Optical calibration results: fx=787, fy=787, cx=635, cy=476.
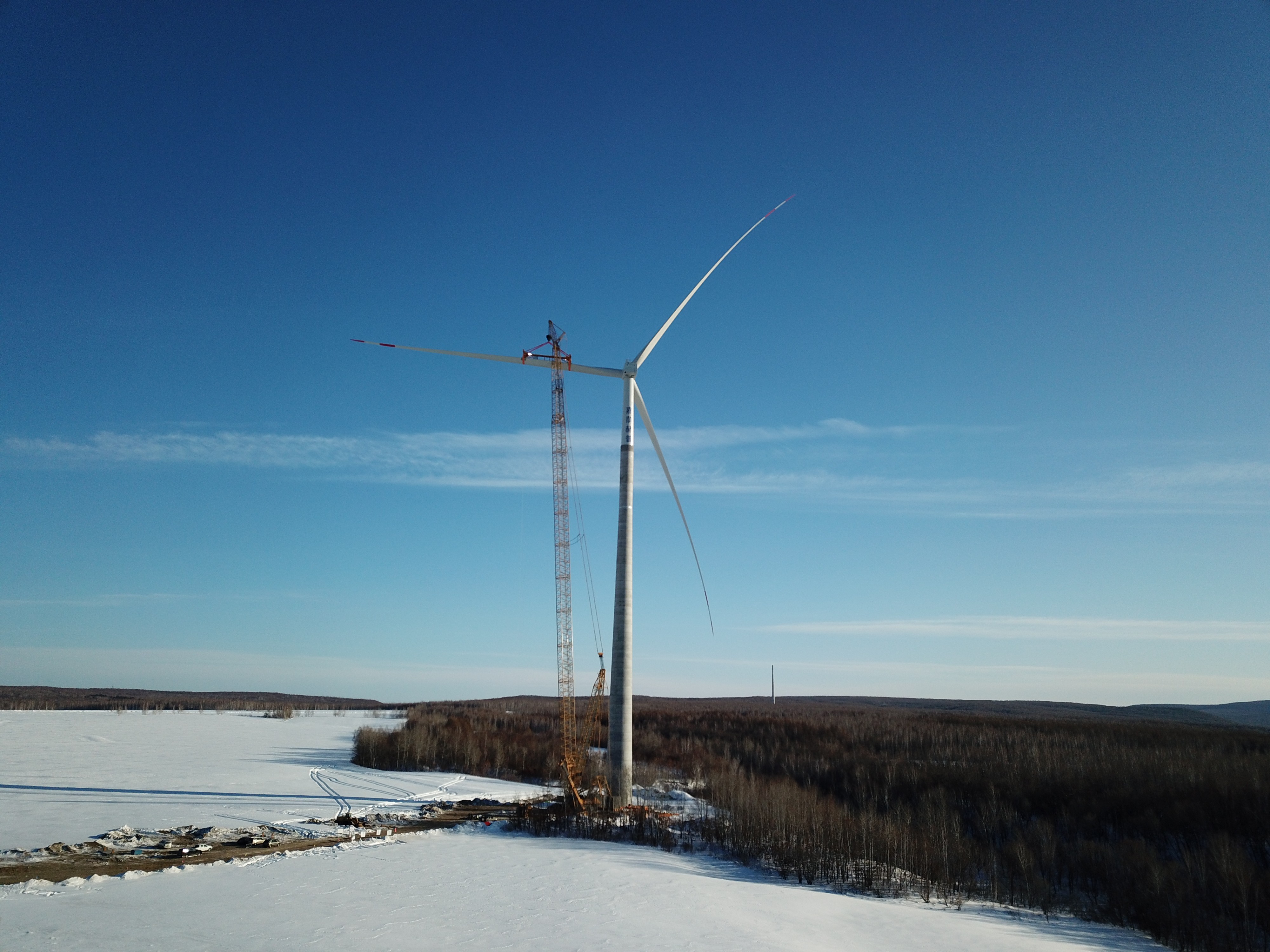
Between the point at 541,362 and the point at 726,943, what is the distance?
25.5 meters

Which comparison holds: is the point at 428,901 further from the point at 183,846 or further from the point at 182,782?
the point at 182,782

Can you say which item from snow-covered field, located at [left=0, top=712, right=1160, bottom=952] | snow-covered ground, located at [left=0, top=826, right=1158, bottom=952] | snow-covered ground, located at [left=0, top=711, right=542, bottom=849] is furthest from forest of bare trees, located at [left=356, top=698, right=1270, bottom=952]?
snow-covered ground, located at [left=0, top=711, right=542, bottom=849]

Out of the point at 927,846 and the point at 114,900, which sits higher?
the point at 114,900

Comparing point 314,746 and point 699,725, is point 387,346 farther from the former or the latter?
point 699,725

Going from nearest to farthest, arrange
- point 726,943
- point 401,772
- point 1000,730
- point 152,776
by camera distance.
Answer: point 726,943 → point 152,776 → point 401,772 → point 1000,730

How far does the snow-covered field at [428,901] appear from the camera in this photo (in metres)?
11.2

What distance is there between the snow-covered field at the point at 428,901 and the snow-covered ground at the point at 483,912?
0.04m

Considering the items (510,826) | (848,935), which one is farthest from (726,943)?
(510,826)

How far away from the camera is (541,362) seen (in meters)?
33.8

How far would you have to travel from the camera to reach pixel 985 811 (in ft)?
97.0

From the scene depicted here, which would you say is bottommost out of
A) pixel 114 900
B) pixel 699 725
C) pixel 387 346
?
pixel 699 725

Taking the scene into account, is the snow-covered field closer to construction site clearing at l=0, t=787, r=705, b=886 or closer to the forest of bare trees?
construction site clearing at l=0, t=787, r=705, b=886

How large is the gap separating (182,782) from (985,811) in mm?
28563

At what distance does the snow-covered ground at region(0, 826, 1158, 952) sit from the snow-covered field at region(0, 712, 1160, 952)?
1.7 inches
